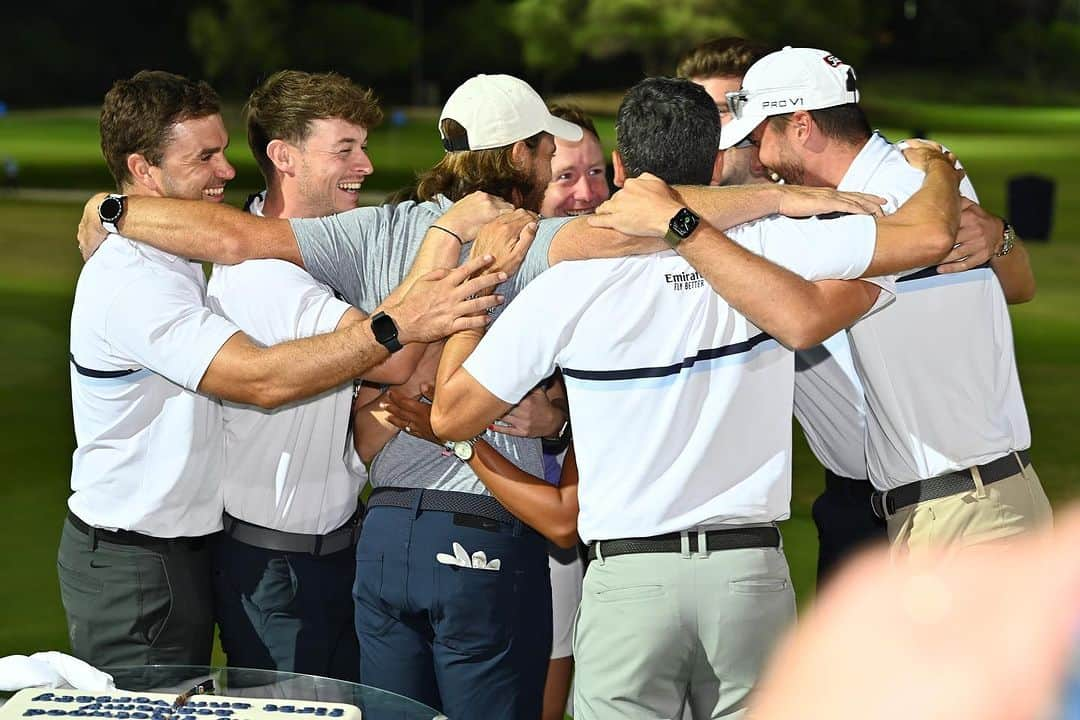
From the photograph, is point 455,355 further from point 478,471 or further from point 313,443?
point 313,443

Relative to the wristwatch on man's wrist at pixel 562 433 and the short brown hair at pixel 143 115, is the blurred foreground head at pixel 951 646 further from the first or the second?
the short brown hair at pixel 143 115

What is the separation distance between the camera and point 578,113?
518cm

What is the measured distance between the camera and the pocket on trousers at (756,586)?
10.9 ft

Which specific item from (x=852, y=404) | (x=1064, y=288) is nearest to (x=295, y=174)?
(x=852, y=404)

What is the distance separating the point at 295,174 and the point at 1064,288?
57.5ft

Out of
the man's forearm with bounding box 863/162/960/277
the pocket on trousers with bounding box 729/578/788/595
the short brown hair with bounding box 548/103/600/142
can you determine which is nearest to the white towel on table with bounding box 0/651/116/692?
the pocket on trousers with bounding box 729/578/788/595

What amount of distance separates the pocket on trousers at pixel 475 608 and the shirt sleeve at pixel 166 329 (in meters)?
0.85

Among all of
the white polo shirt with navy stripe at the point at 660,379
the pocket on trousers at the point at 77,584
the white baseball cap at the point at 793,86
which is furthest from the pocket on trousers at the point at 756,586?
the pocket on trousers at the point at 77,584

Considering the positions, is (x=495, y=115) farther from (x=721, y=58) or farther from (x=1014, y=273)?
(x=1014, y=273)

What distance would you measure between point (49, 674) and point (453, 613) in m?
1.02

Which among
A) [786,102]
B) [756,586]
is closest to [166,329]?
[756,586]

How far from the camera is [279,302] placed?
12.4 feet

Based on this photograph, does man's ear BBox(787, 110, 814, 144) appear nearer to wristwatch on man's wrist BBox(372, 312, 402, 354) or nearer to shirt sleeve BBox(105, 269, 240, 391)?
wristwatch on man's wrist BBox(372, 312, 402, 354)

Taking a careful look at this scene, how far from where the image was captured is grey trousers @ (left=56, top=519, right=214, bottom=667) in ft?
12.9
